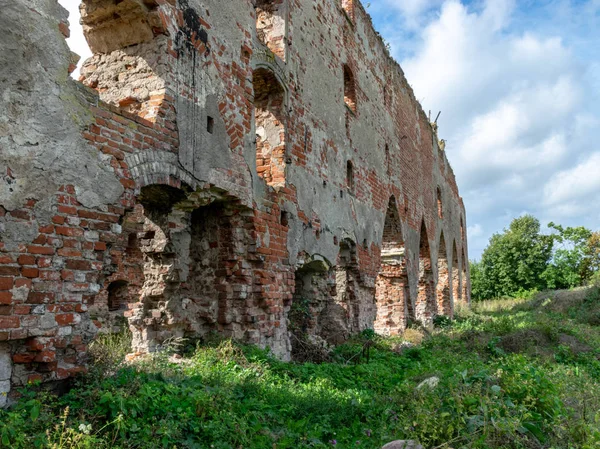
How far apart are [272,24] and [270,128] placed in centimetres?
197

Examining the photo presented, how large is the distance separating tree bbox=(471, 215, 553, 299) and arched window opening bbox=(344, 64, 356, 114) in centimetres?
2571

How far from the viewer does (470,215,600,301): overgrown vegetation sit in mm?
32531

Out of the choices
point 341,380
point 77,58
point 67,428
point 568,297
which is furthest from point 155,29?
point 568,297

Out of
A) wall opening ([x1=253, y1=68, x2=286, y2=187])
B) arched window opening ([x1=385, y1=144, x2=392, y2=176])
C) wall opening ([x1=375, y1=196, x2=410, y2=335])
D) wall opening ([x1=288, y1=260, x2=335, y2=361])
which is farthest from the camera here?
wall opening ([x1=375, y1=196, x2=410, y2=335])

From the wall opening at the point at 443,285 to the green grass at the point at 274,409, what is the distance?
54.3 feet

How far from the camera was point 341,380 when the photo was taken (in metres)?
6.69

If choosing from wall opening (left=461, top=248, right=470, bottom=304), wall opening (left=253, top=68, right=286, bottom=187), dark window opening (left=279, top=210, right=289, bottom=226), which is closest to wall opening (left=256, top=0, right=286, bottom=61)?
wall opening (left=253, top=68, right=286, bottom=187)

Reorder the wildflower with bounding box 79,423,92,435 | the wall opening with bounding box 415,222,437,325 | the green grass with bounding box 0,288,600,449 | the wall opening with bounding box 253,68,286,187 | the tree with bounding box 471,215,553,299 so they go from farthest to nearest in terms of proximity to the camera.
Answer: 1. the tree with bounding box 471,215,553,299
2. the wall opening with bounding box 415,222,437,325
3. the wall opening with bounding box 253,68,286,187
4. the green grass with bounding box 0,288,600,449
5. the wildflower with bounding box 79,423,92,435

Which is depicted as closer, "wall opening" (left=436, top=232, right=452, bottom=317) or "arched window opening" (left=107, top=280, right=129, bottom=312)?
"arched window opening" (left=107, top=280, right=129, bottom=312)

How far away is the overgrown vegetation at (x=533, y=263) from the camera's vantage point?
107 feet

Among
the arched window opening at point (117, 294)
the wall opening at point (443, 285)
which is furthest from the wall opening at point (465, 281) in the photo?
the arched window opening at point (117, 294)

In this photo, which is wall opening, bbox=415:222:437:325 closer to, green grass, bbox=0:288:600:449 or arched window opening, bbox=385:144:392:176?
arched window opening, bbox=385:144:392:176

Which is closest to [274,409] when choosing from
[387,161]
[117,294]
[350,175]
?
[350,175]

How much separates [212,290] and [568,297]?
68.2 ft
